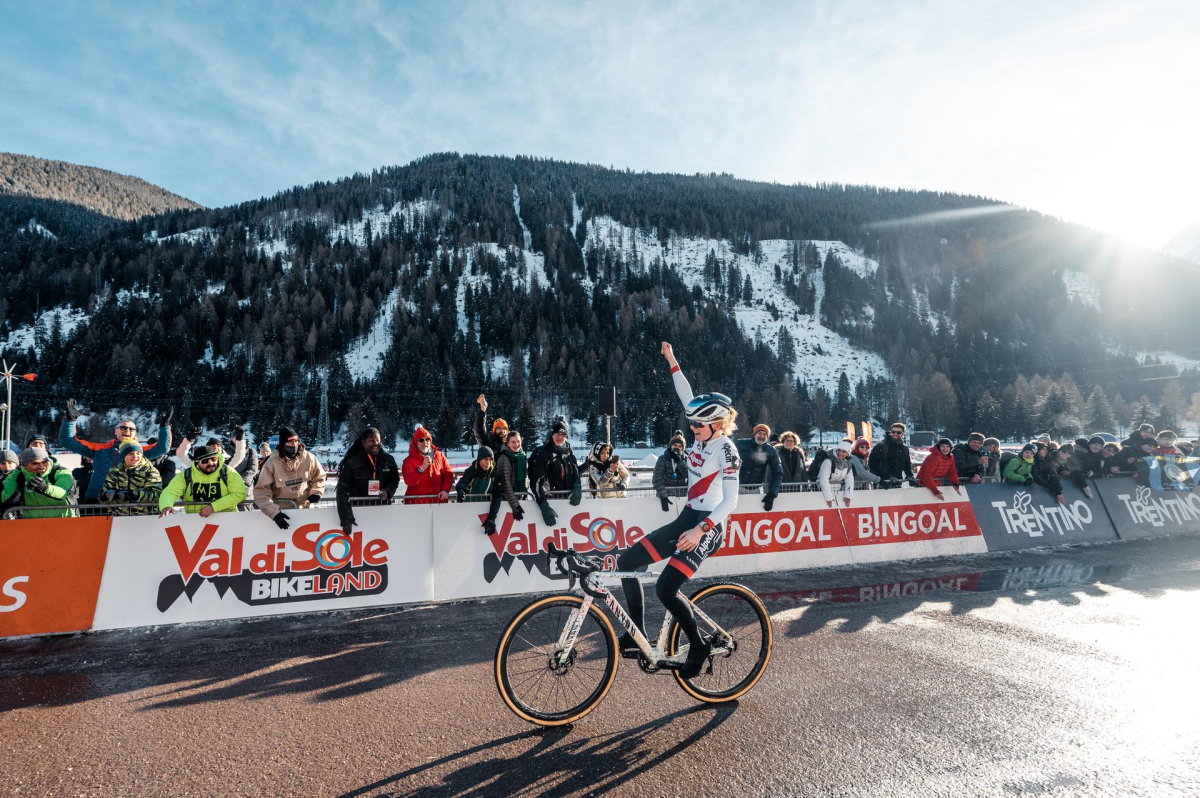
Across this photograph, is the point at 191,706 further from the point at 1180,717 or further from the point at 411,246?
the point at 411,246

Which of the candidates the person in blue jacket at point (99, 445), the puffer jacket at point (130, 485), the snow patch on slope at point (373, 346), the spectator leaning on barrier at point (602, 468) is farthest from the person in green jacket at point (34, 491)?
the snow patch on slope at point (373, 346)

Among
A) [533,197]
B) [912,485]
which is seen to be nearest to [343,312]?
[533,197]

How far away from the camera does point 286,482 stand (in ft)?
23.5

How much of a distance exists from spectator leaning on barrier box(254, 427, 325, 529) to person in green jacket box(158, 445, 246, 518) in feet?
0.78

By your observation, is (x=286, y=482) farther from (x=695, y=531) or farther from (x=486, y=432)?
(x=695, y=531)

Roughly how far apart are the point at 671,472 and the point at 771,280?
153 meters

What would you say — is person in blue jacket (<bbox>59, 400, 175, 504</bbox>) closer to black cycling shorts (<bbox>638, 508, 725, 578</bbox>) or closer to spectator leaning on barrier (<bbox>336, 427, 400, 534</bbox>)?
spectator leaning on barrier (<bbox>336, 427, 400, 534</bbox>)

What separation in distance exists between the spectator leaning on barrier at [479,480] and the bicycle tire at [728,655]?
164 inches

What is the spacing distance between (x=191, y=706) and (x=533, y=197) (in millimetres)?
180842

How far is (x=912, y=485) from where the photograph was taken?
10328 mm

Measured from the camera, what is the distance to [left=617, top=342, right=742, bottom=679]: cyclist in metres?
4.01

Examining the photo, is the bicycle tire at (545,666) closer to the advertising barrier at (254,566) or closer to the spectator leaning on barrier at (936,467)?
the advertising barrier at (254,566)

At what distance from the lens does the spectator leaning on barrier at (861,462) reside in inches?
389

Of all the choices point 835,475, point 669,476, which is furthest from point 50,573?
point 835,475
